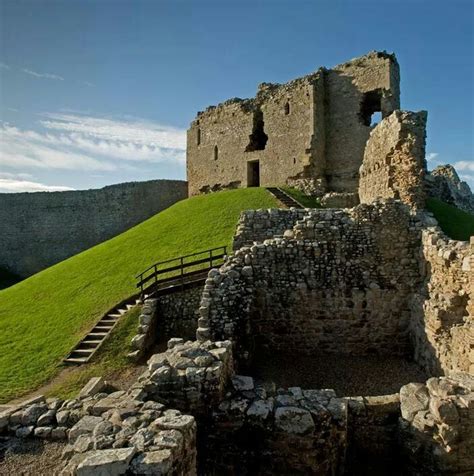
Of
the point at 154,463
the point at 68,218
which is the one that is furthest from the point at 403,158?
the point at 68,218

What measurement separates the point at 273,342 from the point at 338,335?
7.45ft

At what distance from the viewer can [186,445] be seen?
21.0 ft

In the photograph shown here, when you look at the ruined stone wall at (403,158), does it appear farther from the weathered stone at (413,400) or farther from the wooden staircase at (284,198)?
the weathered stone at (413,400)

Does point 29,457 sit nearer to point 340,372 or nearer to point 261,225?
point 340,372

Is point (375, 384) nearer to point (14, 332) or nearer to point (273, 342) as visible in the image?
point (273, 342)

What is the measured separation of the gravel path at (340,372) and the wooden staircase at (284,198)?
14.5 metres

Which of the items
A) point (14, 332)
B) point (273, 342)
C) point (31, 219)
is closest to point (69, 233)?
point (31, 219)

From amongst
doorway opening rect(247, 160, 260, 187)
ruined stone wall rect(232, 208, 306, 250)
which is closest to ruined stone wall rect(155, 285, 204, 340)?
ruined stone wall rect(232, 208, 306, 250)

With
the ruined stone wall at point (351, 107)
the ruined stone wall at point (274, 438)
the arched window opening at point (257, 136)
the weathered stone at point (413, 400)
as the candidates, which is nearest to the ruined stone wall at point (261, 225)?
the weathered stone at point (413, 400)

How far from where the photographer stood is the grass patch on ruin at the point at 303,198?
28047 millimetres

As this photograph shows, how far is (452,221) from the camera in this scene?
762 inches

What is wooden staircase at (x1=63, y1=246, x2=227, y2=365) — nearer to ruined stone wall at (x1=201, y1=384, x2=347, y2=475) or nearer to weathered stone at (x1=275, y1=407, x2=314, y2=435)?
ruined stone wall at (x1=201, y1=384, x2=347, y2=475)

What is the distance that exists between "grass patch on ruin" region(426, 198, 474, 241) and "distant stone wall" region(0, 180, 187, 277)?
30382mm

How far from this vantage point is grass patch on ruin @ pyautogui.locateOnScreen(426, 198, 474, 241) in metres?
17.7
